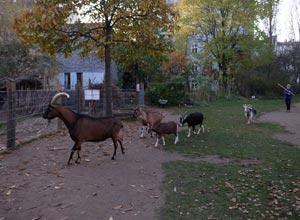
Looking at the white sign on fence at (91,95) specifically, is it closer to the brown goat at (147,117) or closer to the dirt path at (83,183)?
the brown goat at (147,117)

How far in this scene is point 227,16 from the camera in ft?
101

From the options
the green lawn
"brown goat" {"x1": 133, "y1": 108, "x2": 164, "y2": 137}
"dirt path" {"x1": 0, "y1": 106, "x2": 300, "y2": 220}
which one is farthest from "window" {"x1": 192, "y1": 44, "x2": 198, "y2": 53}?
"dirt path" {"x1": 0, "y1": 106, "x2": 300, "y2": 220}

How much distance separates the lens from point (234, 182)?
6.58 meters

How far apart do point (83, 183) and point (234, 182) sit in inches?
105

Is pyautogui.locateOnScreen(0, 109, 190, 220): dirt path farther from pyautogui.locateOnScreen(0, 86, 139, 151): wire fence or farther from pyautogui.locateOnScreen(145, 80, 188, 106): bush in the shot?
pyautogui.locateOnScreen(145, 80, 188, 106): bush

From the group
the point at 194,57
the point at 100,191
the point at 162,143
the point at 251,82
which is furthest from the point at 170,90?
the point at 100,191

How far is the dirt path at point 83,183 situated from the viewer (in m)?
5.05

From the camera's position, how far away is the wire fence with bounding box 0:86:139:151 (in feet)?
31.0

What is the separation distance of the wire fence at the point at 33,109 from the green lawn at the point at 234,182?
4118 millimetres

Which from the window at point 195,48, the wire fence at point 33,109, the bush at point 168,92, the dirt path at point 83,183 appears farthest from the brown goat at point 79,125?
the window at point 195,48

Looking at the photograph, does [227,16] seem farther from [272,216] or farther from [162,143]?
[272,216]

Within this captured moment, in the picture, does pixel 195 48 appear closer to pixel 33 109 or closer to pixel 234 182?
pixel 33 109

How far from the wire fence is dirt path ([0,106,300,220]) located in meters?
0.89

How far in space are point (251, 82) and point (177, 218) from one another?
3078 cm
